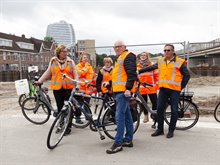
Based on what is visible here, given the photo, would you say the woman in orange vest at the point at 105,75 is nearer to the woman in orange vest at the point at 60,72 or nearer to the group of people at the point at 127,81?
the group of people at the point at 127,81

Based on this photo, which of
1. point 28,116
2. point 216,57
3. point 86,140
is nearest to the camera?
point 86,140

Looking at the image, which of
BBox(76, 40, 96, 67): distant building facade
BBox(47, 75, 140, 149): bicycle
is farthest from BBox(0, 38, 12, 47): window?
BBox(47, 75, 140, 149): bicycle

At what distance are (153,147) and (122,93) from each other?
4.08ft

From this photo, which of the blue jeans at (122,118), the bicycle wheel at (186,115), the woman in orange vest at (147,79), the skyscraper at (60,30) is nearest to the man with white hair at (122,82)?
the blue jeans at (122,118)

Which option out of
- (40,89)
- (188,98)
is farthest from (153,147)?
(40,89)

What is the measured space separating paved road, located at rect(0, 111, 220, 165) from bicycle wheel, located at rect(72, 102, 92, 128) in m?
0.15

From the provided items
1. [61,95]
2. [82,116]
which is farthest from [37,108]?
[82,116]

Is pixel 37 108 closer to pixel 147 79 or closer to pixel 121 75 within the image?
pixel 147 79

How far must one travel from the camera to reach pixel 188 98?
5.30 m

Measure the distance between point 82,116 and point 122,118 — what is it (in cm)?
129

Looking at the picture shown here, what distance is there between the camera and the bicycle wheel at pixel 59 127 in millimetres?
4351

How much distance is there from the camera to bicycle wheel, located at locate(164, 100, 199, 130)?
526 centimetres

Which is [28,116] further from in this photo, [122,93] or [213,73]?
[213,73]

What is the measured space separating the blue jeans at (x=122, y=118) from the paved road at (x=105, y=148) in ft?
0.85
